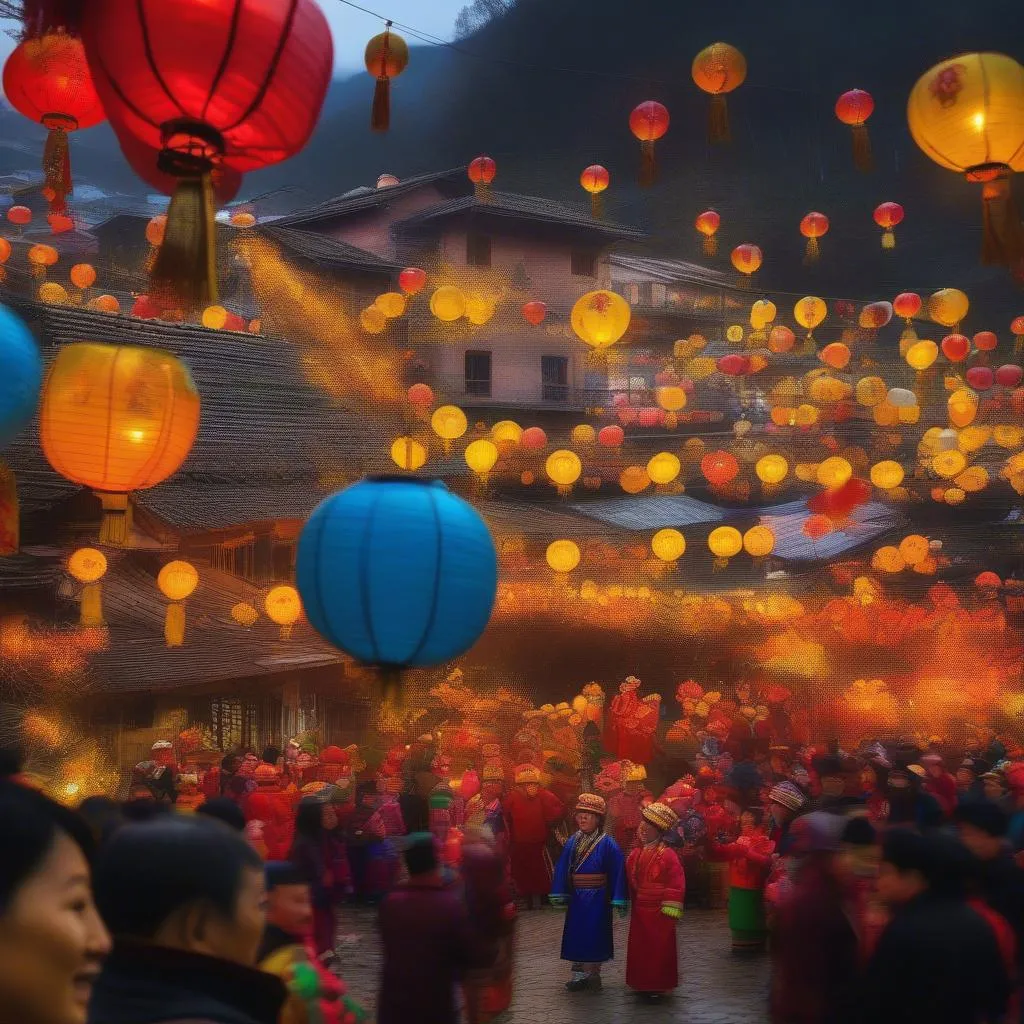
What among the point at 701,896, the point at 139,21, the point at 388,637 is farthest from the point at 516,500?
the point at 139,21

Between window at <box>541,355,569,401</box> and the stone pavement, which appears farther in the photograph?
window at <box>541,355,569,401</box>

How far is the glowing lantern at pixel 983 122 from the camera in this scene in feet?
18.7

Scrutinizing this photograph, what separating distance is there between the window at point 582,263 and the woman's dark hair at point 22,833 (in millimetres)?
28409

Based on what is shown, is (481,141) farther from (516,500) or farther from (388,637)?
(388,637)

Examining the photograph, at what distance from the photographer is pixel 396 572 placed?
484cm

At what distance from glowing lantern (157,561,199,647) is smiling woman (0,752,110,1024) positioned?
36.5 feet

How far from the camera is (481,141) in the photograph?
148 ft

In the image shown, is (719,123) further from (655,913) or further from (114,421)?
(655,913)

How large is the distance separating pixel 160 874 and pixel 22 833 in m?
0.48

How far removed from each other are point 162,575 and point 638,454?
56.1 feet

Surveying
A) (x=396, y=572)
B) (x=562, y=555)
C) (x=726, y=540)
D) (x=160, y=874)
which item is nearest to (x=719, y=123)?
(x=396, y=572)

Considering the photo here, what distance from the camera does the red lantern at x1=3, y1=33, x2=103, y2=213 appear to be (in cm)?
504

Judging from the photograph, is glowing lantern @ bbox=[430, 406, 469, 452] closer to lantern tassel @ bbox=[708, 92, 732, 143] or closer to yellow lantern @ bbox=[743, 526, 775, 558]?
yellow lantern @ bbox=[743, 526, 775, 558]

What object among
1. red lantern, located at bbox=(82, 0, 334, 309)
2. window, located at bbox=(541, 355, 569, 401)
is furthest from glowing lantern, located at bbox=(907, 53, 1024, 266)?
window, located at bbox=(541, 355, 569, 401)
